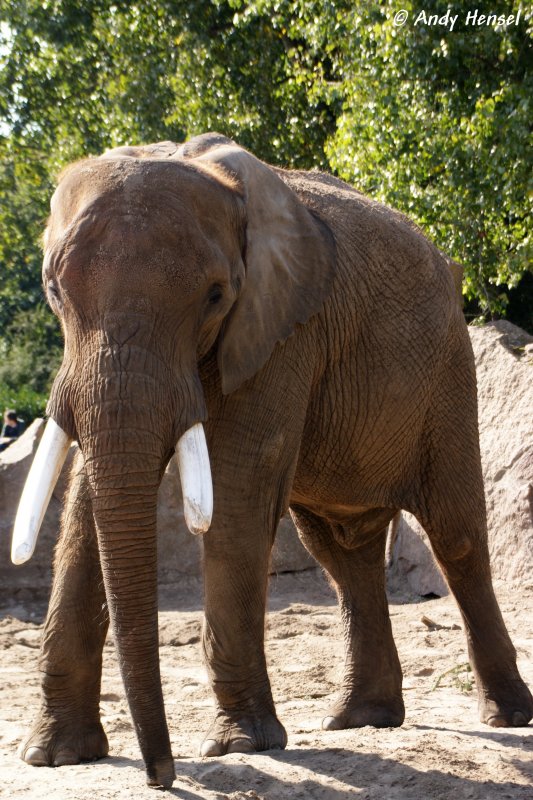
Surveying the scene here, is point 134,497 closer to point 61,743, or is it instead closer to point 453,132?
point 61,743

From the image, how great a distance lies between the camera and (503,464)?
346 inches

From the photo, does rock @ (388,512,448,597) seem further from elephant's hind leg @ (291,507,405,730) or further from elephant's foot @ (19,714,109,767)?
elephant's foot @ (19,714,109,767)

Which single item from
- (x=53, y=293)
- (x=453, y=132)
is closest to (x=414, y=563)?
(x=453, y=132)

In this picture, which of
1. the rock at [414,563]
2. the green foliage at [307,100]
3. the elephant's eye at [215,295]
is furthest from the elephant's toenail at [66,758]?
the green foliage at [307,100]

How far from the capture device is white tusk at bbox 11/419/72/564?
3.90 metres

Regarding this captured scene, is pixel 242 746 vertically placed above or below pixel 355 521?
below

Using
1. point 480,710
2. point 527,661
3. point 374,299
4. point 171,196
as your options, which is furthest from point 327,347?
point 527,661

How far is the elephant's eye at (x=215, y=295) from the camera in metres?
4.37

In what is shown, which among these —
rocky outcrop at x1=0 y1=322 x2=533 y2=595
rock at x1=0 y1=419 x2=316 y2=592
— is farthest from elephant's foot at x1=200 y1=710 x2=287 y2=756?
rock at x1=0 y1=419 x2=316 y2=592

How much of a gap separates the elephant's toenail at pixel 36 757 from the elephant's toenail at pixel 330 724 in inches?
58.8

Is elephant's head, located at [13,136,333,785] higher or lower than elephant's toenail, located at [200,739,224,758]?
higher

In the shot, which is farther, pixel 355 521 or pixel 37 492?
pixel 355 521

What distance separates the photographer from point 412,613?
8.68 m

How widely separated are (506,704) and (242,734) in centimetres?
163
